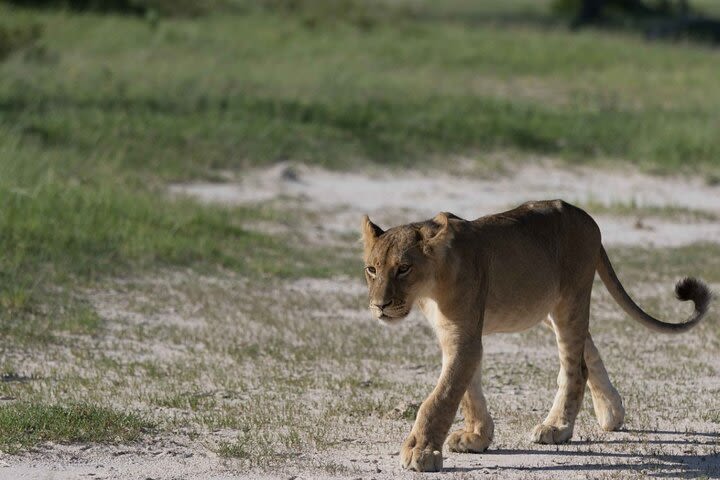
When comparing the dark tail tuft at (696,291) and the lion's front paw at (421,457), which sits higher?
the dark tail tuft at (696,291)

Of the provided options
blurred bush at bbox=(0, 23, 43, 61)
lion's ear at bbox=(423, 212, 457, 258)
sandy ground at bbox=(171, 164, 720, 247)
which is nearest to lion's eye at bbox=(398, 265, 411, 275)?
lion's ear at bbox=(423, 212, 457, 258)

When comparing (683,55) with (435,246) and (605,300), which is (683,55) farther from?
(435,246)

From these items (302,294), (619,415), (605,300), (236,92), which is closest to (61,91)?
(236,92)

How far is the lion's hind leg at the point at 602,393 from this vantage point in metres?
6.28

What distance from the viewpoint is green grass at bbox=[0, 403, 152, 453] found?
606 centimetres

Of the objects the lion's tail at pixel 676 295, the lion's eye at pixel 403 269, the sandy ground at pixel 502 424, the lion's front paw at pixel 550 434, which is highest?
the lion's eye at pixel 403 269

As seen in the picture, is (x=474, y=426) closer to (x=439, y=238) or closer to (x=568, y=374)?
(x=568, y=374)

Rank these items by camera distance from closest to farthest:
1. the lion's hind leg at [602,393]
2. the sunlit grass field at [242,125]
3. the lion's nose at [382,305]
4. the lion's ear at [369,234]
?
the lion's nose at [382,305] → the lion's ear at [369,234] → the lion's hind leg at [602,393] → the sunlit grass field at [242,125]

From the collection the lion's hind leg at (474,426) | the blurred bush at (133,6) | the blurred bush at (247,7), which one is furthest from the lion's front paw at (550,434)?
the blurred bush at (133,6)

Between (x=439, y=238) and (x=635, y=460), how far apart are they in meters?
1.31

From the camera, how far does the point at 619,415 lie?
6.32 metres

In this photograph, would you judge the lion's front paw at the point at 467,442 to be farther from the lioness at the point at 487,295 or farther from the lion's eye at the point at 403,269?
the lion's eye at the point at 403,269

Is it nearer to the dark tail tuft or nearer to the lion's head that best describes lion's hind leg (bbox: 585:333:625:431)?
the dark tail tuft

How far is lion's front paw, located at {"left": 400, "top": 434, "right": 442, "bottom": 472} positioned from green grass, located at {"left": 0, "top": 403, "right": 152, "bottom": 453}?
4.44 ft
